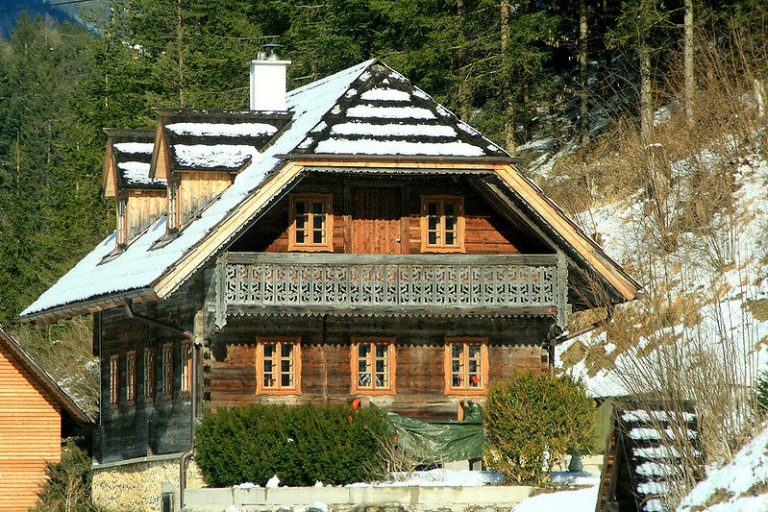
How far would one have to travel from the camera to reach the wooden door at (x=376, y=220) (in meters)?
30.8

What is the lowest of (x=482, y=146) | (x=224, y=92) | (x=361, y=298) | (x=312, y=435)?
(x=312, y=435)

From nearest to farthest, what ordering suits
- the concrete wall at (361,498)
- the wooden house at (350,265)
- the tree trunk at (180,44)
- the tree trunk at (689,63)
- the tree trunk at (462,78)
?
the concrete wall at (361,498), the wooden house at (350,265), the tree trunk at (689,63), the tree trunk at (462,78), the tree trunk at (180,44)

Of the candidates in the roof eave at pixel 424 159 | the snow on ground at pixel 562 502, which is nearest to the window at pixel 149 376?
the roof eave at pixel 424 159

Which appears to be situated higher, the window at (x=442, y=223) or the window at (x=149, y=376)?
the window at (x=442, y=223)

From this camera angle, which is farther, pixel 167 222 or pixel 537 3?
pixel 537 3

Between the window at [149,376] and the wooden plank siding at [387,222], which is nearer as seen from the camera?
the wooden plank siding at [387,222]

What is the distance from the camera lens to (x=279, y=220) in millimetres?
30438

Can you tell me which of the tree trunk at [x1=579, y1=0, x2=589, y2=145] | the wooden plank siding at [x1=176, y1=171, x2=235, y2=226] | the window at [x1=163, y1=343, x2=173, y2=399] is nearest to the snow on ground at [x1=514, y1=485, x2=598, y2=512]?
the window at [x1=163, y1=343, x2=173, y2=399]

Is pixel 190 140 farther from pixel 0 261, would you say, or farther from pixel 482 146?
pixel 0 261

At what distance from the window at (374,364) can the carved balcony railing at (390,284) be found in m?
1.39

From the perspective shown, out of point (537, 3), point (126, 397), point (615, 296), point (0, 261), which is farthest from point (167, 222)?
point (0, 261)

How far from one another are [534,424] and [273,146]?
341 inches

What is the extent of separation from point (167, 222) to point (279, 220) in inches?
110

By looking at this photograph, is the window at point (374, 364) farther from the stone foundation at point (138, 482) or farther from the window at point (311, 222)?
Result: the stone foundation at point (138, 482)
